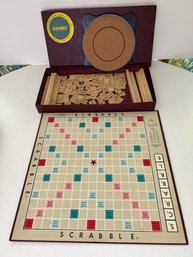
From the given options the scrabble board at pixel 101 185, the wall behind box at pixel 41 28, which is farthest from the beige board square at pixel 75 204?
the wall behind box at pixel 41 28

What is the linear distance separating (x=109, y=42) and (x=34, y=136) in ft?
1.63

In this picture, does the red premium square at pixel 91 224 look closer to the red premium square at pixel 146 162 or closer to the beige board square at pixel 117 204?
the beige board square at pixel 117 204

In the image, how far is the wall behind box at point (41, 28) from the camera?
105 cm

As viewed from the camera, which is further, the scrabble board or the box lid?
the box lid

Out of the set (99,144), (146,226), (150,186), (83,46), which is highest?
(83,46)

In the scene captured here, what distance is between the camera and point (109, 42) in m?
1.08

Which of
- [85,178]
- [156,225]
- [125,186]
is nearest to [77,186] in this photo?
[85,178]

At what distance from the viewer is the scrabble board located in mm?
647

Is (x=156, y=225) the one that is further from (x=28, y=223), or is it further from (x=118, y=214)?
(x=28, y=223)

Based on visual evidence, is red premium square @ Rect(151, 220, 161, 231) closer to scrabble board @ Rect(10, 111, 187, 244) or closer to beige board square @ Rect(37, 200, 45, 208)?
scrabble board @ Rect(10, 111, 187, 244)

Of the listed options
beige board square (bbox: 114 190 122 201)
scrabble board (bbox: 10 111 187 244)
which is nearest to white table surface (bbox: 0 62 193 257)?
scrabble board (bbox: 10 111 187 244)

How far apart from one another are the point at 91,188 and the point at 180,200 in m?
0.24

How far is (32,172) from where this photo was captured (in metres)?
0.79

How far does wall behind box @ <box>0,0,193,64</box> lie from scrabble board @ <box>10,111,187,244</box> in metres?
0.40
